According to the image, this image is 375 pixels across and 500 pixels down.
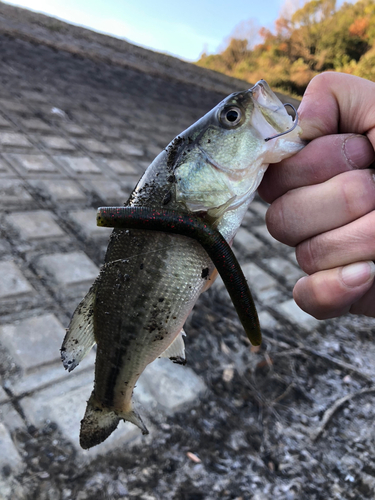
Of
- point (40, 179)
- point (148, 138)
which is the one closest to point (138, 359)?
point (40, 179)

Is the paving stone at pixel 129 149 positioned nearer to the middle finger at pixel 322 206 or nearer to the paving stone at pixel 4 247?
the paving stone at pixel 4 247

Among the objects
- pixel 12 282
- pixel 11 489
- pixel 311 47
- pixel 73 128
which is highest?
pixel 311 47

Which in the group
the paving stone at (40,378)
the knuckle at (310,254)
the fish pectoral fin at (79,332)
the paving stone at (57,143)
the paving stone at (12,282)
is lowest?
the paving stone at (40,378)

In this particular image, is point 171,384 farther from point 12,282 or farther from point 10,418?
point 12,282

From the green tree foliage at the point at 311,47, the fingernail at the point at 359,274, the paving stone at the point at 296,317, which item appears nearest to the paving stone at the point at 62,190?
the paving stone at the point at 296,317

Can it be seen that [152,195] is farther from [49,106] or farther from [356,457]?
[49,106]

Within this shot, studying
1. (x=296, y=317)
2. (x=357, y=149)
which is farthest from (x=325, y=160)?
(x=296, y=317)

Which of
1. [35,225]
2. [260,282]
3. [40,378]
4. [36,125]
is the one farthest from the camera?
[36,125]
